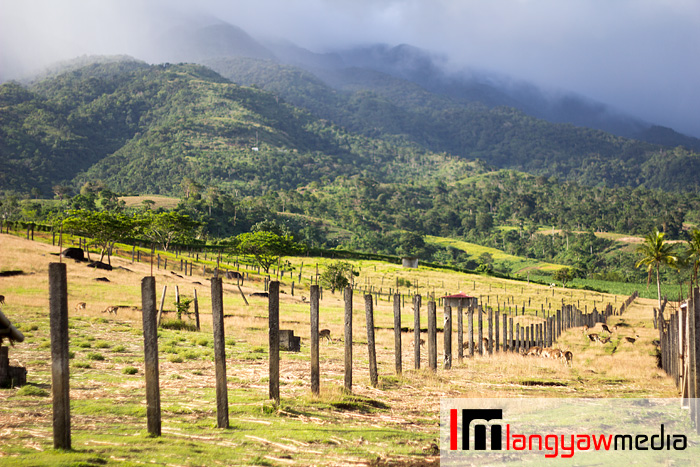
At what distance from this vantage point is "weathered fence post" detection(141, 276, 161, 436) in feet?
27.6

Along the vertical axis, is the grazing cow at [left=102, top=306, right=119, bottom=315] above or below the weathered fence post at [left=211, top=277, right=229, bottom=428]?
below

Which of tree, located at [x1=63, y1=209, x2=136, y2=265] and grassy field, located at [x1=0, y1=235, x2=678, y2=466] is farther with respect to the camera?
tree, located at [x1=63, y1=209, x2=136, y2=265]

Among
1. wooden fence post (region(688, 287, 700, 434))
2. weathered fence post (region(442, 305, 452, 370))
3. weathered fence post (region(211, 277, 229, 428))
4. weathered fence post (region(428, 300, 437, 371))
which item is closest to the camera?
weathered fence post (region(211, 277, 229, 428))

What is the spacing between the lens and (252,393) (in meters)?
12.8

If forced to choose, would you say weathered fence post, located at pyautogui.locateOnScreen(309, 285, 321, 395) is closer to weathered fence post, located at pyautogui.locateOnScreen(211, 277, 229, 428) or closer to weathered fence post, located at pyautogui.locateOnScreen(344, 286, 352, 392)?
weathered fence post, located at pyautogui.locateOnScreen(344, 286, 352, 392)

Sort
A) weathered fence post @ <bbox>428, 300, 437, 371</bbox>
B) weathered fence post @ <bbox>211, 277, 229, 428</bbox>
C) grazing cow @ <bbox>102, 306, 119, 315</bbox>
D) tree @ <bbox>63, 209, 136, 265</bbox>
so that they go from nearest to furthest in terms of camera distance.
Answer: weathered fence post @ <bbox>211, 277, 229, 428</bbox>, weathered fence post @ <bbox>428, 300, 437, 371</bbox>, grazing cow @ <bbox>102, 306, 119, 315</bbox>, tree @ <bbox>63, 209, 136, 265</bbox>

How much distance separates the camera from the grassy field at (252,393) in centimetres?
825

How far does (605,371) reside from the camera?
72.7 feet

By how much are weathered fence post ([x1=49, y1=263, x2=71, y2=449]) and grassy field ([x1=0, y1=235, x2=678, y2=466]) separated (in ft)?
0.86

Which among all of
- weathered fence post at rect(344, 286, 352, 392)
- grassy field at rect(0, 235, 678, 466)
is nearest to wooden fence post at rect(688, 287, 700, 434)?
grassy field at rect(0, 235, 678, 466)

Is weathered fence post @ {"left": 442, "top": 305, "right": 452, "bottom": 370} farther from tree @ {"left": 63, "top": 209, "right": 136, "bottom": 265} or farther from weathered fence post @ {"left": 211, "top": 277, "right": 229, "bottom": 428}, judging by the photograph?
tree @ {"left": 63, "top": 209, "right": 136, "bottom": 265}

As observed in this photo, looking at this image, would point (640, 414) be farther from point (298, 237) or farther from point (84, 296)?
point (298, 237)

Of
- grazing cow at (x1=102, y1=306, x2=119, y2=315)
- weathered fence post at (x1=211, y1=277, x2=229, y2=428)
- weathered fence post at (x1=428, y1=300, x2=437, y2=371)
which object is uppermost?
weathered fence post at (x1=211, y1=277, x2=229, y2=428)

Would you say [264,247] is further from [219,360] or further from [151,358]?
[151,358]
